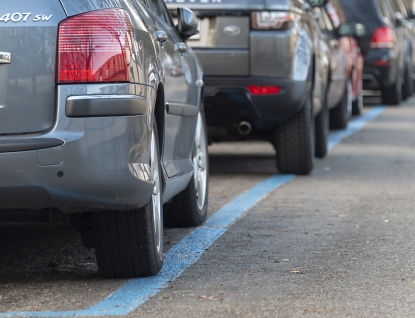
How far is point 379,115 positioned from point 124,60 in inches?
498

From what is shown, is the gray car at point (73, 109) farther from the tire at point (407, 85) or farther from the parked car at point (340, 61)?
the tire at point (407, 85)

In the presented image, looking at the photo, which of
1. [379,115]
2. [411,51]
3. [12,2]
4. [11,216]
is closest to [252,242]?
[11,216]

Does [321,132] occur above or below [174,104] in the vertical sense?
below

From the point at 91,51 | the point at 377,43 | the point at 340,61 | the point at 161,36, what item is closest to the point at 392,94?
the point at 377,43

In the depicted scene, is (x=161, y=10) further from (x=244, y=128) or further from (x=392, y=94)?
(x=392, y=94)

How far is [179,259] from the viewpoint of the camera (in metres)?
4.94

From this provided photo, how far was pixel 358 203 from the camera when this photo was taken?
6.91 meters

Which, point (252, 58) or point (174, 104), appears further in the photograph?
point (252, 58)

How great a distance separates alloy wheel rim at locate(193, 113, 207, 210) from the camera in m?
5.95

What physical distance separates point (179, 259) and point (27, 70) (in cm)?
144

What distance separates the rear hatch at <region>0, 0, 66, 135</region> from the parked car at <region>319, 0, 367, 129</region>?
6.61 metres

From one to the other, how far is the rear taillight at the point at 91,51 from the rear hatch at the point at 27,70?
4 cm

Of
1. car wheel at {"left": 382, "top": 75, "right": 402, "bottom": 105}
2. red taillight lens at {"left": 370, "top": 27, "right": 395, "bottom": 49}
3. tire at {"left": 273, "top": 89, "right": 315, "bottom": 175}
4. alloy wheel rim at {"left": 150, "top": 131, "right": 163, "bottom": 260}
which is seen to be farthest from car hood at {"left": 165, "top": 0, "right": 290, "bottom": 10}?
car wheel at {"left": 382, "top": 75, "right": 402, "bottom": 105}

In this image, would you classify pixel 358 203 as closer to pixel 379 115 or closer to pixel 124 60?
pixel 124 60
